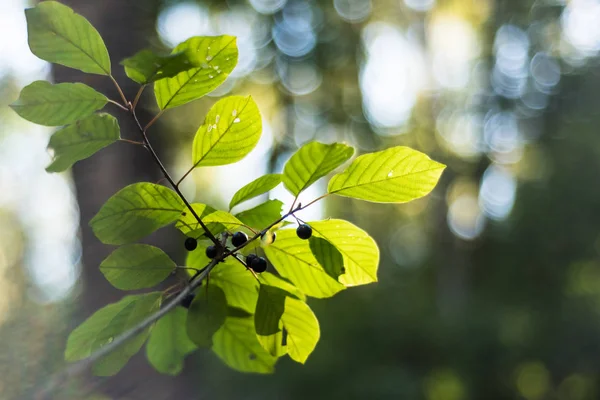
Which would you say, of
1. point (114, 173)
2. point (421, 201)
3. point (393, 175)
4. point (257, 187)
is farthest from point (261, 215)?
point (421, 201)

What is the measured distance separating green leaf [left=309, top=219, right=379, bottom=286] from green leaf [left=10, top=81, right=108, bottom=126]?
0.74ft

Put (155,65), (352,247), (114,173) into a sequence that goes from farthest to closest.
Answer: (114,173) < (352,247) < (155,65)

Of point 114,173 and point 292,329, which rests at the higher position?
point 292,329

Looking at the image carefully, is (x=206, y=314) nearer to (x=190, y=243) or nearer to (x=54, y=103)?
(x=190, y=243)

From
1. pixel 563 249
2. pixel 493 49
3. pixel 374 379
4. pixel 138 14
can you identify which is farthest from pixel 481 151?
pixel 138 14

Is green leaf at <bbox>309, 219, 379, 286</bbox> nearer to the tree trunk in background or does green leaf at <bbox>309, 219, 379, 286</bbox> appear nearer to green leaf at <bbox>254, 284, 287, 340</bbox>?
green leaf at <bbox>254, 284, 287, 340</bbox>

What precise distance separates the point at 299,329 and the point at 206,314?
0.10 metres

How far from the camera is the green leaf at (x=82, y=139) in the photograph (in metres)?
0.44

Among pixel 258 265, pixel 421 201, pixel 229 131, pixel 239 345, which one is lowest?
pixel 421 201

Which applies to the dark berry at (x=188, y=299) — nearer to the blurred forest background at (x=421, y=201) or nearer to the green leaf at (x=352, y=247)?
the green leaf at (x=352, y=247)

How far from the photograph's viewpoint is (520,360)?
4.71m

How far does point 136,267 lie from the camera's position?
1.58 ft

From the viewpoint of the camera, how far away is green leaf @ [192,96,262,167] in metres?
0.47

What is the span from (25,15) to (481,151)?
265 inches
